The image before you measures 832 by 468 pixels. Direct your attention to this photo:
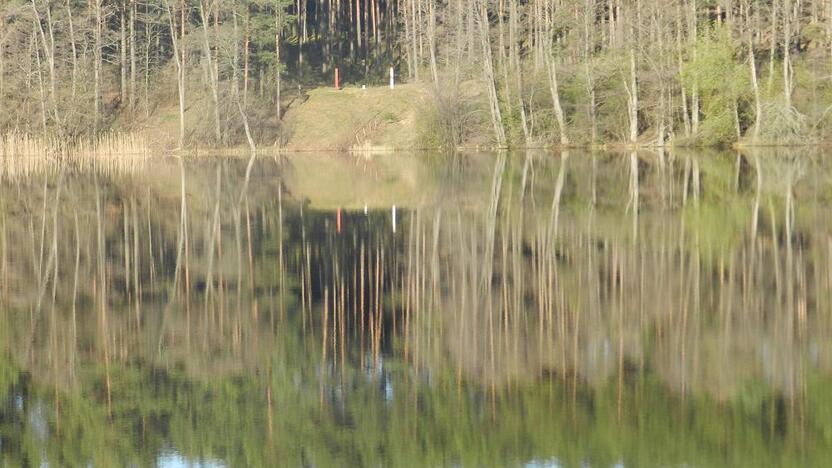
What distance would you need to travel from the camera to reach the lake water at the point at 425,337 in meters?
9.34

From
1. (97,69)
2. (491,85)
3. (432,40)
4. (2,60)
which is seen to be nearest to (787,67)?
(491,85)

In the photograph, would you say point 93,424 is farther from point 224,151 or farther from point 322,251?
point 224,151

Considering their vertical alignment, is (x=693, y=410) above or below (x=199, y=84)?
below

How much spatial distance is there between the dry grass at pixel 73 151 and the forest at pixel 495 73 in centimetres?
116

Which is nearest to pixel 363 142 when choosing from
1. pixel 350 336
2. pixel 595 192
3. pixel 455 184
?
pixel 455 184

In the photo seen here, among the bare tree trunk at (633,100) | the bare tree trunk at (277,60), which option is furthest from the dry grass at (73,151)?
the bare tree trunk at (633,100)

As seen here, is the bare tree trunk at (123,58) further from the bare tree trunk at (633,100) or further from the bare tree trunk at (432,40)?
the bare tree trunk at (633,100)

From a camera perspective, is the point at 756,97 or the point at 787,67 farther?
the point at 756,97

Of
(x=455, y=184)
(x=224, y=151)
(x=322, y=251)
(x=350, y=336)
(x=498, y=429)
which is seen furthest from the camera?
(x=224, y=151)

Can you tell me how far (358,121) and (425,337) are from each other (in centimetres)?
6218

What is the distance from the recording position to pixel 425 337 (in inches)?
523

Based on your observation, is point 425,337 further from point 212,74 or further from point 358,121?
point 358,121

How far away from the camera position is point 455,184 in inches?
1463

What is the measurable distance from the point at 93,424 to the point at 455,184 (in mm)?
27579
